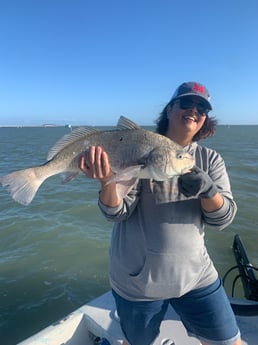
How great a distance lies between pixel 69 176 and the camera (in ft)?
10.2

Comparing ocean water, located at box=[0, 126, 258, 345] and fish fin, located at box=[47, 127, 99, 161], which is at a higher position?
fish fin, located at box=[47, 127, 99, 161]

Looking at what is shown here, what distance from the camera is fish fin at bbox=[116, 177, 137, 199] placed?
2718mm

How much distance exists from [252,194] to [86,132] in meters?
14.5

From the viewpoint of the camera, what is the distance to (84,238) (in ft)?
32.6

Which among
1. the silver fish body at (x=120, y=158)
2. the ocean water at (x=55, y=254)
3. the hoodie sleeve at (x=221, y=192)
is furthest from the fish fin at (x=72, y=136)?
the ocean water at (x=55, y=254)

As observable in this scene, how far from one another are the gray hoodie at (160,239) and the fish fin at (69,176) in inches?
19.5

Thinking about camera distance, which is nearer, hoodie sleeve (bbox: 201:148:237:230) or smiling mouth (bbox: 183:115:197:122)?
hoodie sleeve (bbox: 201:148:237:230)

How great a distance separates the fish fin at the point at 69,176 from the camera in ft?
10.1

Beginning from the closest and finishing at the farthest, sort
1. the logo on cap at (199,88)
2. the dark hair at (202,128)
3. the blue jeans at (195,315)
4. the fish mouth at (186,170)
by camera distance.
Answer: the fish mouth at (186,170) → the blue jeans at (195,315) → the logo on cap at (199,88) → the dark hair at (202,128)

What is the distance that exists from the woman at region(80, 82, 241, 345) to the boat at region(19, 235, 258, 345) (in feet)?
2.72

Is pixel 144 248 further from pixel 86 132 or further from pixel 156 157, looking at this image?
pixel 86 132

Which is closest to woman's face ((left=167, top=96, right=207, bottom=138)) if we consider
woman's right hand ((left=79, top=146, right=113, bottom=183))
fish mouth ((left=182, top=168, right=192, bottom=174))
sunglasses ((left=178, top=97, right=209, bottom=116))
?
sunglasses ((left=178, top=97, right=209, bottom=116))

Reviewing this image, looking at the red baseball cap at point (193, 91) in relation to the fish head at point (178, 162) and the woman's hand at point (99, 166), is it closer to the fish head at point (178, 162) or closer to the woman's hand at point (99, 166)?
the fish head at point (178, 162)

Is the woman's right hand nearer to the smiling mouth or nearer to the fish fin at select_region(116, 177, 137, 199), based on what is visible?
the fish fin at select_region(116, 177, 137, 199)
